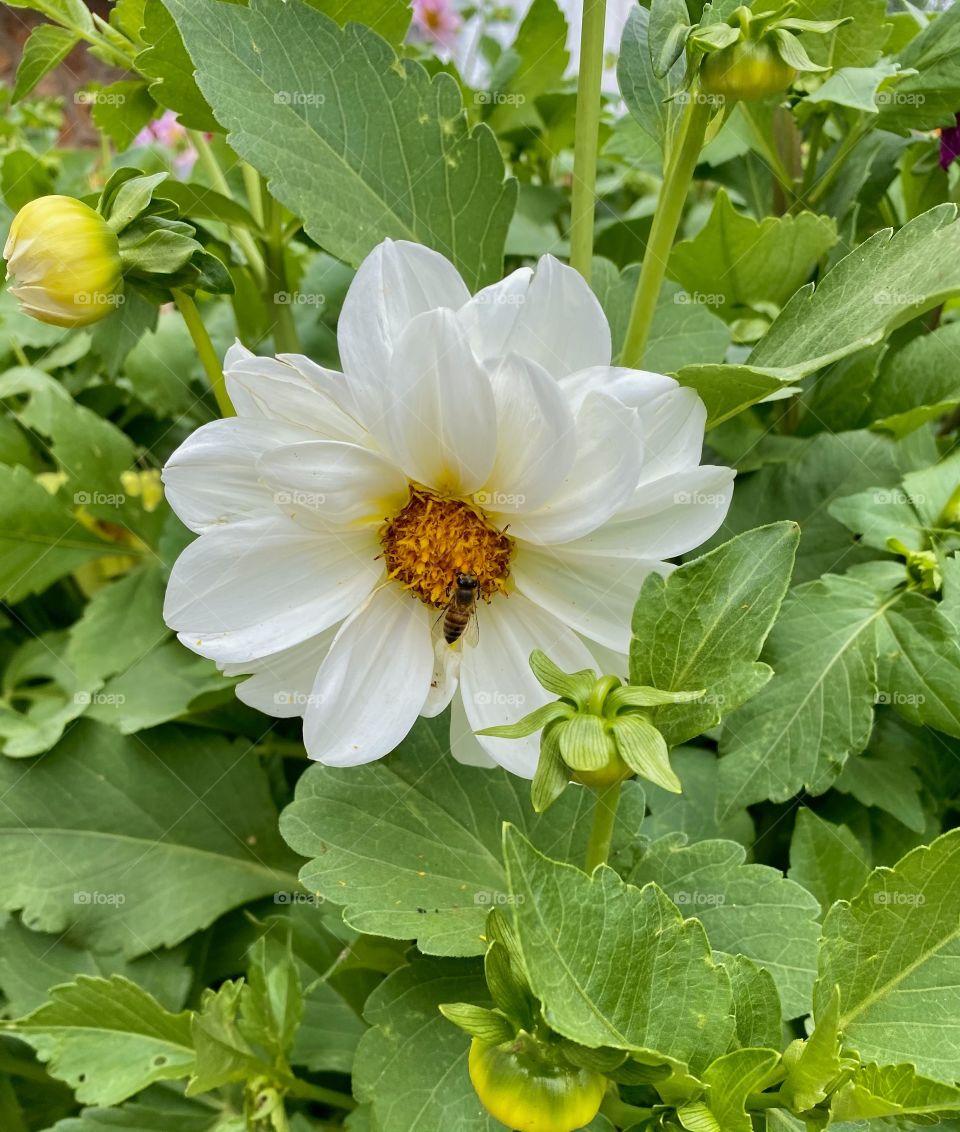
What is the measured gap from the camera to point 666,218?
1.52 feet

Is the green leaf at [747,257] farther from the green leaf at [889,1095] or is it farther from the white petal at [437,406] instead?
the green leaf at [889,1095]

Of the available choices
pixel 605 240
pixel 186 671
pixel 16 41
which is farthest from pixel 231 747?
pixel 16 41

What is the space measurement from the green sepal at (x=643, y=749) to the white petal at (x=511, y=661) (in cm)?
9

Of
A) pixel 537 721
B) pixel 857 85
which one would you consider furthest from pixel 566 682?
pixel 857 85

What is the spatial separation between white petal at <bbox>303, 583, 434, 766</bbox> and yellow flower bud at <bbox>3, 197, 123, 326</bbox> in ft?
0.62

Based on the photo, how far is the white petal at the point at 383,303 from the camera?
1.33ft

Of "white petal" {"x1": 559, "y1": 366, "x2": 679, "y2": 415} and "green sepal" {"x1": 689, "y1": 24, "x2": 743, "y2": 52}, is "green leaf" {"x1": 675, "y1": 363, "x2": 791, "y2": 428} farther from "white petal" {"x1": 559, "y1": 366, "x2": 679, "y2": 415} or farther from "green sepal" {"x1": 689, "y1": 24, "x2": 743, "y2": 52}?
"green sepal" {"x1": 689, "y1": 24, "x2": 743, "y2": 52}

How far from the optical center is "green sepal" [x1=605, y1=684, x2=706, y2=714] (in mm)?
344

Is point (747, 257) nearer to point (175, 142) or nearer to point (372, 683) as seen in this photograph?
point (372, 683)

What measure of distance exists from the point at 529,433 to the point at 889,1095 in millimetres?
260

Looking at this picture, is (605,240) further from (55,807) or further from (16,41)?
(16,41)

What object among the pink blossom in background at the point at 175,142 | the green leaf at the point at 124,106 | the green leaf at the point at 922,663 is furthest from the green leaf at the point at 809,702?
the pink blossom in background at the point at 175,142

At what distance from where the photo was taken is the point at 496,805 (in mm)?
498

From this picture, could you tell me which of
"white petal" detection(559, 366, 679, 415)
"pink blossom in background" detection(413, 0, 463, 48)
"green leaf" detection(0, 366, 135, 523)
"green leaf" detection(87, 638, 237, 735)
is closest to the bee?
"white petal" detection(559, 366, 679, 415)
